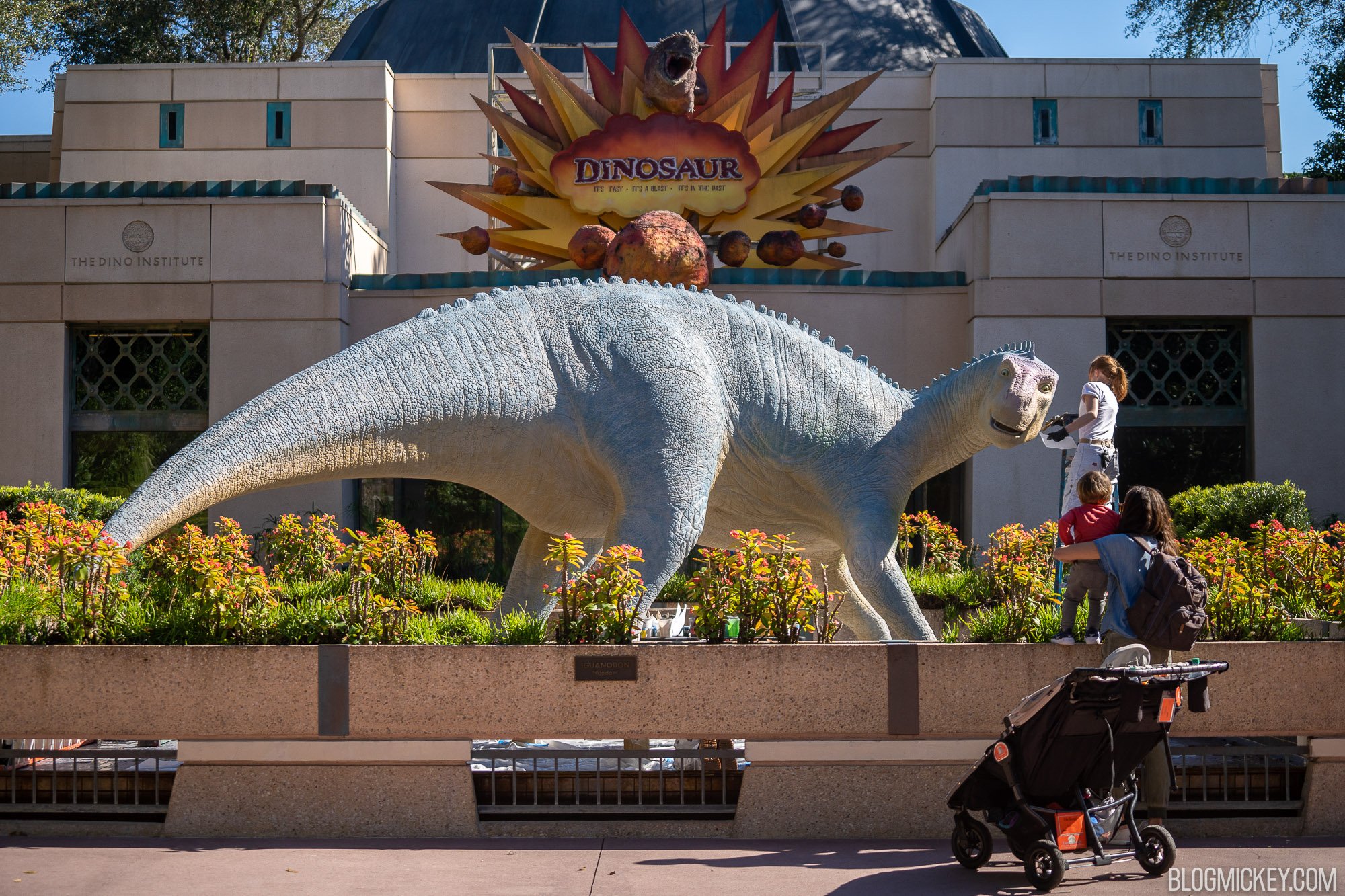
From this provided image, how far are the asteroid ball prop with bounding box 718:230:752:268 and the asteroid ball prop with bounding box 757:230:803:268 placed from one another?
37 centimetres

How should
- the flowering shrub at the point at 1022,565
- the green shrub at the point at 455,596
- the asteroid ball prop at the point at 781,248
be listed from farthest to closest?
the asteroid ball prop at the point at 781,248 → the green shrub at the point at 455,596 → the flowering shrub at the point at 1022,565

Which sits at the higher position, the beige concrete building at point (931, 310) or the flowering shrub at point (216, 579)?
Result: the beige concrete building at point (931, 310)

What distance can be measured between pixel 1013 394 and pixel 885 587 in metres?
1.30

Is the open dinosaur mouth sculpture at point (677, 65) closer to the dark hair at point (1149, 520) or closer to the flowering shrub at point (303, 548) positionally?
the flowering shrub at point (303, 548)

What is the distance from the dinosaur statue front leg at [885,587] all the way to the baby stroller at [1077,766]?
69.6 inches

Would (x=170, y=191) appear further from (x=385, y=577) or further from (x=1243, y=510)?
(x=1243, y=510)

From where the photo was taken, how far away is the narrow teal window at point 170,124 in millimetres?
20016

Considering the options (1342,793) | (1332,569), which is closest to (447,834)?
(1342,793)

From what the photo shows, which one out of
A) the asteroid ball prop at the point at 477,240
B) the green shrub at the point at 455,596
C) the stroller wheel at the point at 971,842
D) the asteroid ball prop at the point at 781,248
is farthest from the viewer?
the asteroid ball prop at the point at 477,240

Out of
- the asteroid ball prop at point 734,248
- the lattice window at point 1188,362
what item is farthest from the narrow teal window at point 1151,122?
the asteroid ball prop at point 734,248

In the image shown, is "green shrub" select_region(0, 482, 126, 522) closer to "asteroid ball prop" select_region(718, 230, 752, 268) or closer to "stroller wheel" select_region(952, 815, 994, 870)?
"asteroid ball prop" select_region(718, 230, 752, 268)

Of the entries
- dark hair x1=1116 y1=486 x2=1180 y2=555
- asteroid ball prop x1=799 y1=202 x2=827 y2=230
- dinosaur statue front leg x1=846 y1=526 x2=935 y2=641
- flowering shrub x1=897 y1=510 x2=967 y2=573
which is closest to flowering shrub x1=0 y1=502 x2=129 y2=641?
dinosaur statue front leg x1=846 y1=526 x2=935 y2=641

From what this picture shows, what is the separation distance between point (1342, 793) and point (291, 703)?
15.9 feet

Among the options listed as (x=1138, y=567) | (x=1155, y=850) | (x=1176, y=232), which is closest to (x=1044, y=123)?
(x=1176, y=232)
